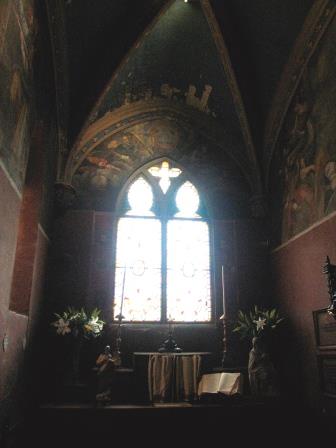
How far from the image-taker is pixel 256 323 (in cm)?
762

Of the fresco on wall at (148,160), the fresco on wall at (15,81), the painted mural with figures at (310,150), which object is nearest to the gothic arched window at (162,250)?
the fresco on wall at (148,160)

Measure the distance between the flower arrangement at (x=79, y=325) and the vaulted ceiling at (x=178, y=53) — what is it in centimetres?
384

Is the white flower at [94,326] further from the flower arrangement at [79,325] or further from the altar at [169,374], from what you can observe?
the altar at [169,374]

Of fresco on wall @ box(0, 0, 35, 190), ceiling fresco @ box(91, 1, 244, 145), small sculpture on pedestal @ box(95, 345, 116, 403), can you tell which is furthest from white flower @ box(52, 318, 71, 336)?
ceiling fresco @ box(91, 1, 244, 145)

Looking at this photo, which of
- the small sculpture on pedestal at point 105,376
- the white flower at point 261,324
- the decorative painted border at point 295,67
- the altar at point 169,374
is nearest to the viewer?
the small sculpture on pedestal at point 105,376

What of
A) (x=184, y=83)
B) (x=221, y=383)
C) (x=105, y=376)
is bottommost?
(x=221, y=383)

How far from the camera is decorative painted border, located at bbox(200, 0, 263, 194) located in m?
7.90

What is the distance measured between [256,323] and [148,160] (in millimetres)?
4517

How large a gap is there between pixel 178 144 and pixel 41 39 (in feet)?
13.7

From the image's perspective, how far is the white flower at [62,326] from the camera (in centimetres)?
716

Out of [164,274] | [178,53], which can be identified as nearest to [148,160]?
[178,53]

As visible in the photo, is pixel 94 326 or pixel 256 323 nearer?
pixel 94 326

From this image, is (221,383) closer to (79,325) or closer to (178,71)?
(79,325)

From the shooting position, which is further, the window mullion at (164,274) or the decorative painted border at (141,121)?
the decorative painted border at (141,121)
